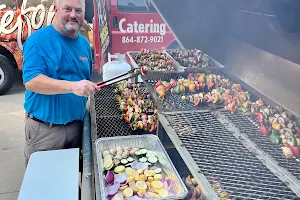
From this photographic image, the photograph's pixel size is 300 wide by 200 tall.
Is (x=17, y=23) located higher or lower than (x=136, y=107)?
higher

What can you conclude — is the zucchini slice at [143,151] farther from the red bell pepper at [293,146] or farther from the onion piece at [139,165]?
the red bell pepper at [293,146]

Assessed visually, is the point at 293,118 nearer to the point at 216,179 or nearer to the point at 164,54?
the point at 216,179

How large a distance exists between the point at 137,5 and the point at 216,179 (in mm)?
5658

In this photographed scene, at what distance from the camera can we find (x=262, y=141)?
1.93m

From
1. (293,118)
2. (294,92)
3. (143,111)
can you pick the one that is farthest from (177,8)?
(293,118)

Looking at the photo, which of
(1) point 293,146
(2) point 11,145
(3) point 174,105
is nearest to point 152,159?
(3) point 174,105

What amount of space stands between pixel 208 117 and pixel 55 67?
122cm

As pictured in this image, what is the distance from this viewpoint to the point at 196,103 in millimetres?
2492

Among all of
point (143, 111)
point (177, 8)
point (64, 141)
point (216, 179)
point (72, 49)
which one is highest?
point (177, 8)

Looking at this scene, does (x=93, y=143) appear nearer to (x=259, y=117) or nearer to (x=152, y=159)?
(x=152, y=159)

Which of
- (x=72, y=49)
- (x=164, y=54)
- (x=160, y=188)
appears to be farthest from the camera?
(x=164, y=54)

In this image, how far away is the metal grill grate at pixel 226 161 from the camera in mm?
1467

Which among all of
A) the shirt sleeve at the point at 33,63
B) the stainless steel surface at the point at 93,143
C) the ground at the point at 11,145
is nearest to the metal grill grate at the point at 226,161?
the stainless steel surface at the point at 93,143

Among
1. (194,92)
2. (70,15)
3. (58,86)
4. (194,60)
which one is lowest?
(194,92)
